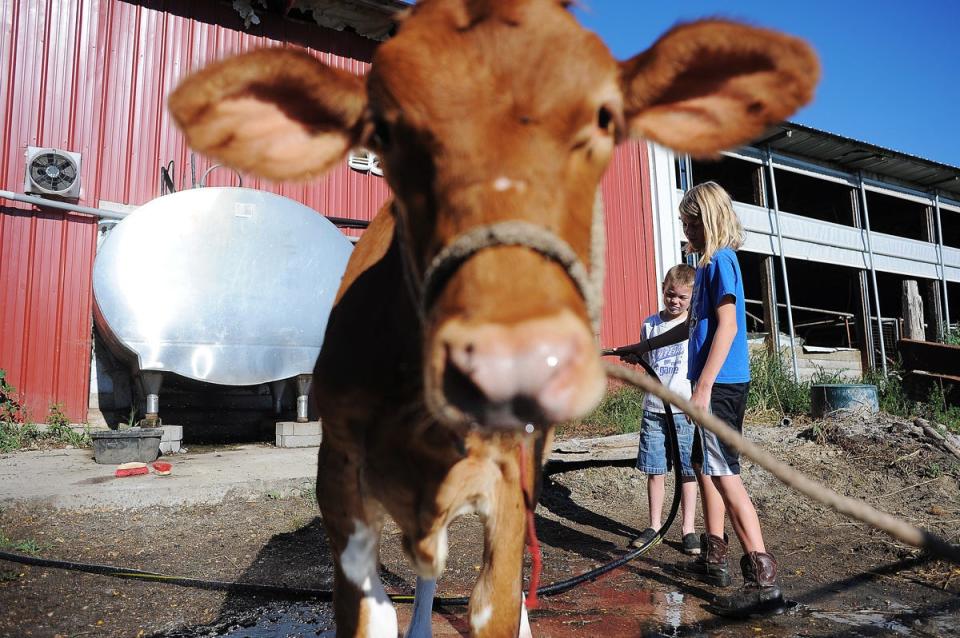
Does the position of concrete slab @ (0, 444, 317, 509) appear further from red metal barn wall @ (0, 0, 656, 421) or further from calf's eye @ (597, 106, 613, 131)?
calf's eye @ (597, 106, 613, 131)

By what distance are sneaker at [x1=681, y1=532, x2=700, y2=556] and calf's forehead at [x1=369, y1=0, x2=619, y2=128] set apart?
132 inches

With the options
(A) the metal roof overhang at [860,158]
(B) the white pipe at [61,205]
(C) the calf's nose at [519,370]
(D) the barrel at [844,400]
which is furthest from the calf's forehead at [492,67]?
(A) the metal roof overhang at [860,158]

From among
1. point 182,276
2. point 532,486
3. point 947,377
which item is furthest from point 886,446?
point 182,276

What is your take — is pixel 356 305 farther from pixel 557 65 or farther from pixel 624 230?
pixel 624 230

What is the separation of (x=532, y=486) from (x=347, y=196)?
7.11 meters

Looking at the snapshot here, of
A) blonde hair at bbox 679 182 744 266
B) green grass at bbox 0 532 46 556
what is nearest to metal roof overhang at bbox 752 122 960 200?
blonde hair at bbox 679 182 744 266

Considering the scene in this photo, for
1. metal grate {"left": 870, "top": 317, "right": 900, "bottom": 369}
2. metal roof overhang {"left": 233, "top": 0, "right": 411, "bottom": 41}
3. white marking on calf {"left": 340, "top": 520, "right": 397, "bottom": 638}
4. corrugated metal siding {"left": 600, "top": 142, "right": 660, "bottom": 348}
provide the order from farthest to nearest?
metal grate {"left": 870, "top": 317, "right": 900, "bottom": 369}, corrugated metal siding {"left": 600, "top": 142, "right": 660, "bottom": 348}, metal roof overhang {"left": 233, "top": 0, "right": 411, "bottom": 41}, white marking on calf {"left": 340, "top": 520, "right": 397, "bottom": 638}

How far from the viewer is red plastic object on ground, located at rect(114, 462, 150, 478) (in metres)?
4.55

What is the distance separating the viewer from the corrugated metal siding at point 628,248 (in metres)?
10.8

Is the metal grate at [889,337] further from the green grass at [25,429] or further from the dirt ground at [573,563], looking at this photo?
the green grass at [25,429]

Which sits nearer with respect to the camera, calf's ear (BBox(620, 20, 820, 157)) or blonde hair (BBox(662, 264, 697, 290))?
calf's ear (BBox(620, 20, 820, 157))

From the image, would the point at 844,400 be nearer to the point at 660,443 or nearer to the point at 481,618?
the point at 660,443

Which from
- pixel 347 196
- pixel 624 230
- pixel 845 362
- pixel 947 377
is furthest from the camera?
pixel 845 362

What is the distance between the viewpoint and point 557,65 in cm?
121
